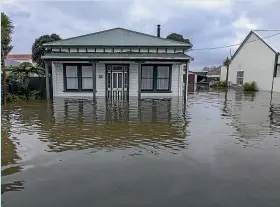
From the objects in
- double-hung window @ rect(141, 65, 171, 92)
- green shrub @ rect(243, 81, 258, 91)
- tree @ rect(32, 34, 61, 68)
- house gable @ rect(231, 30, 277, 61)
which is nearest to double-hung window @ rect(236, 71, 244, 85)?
house gable @ rect(231, 30, 277, 61)

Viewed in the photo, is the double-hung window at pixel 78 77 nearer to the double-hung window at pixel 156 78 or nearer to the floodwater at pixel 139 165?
the double-hung window at pixel 156 78

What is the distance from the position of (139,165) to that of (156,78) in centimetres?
1381

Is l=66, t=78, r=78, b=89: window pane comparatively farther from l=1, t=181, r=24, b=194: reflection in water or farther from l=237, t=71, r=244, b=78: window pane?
l=237, t=71, r=244, b=78: window pane

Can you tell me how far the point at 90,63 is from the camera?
17.5 metres

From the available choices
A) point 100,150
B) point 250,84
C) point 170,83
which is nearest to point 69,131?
point 100,150

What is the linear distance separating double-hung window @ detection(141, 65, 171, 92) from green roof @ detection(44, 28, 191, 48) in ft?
5.29

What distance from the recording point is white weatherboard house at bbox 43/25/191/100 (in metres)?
17.5

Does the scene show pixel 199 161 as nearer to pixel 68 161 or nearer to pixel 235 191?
pixel 235 191

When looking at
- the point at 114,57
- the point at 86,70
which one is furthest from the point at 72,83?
the point at 114,57

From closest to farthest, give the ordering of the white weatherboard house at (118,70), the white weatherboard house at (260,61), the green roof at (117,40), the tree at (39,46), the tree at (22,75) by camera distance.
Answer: the tree at (22,75)
the white weatherboard house at (118,70)
the green roof at (117,40)
the white weatherboard house at (260,61)
the tree at (39,46)

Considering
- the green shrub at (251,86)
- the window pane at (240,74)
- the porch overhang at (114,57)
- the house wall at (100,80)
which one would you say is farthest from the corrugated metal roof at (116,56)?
the window pane at (240,74)

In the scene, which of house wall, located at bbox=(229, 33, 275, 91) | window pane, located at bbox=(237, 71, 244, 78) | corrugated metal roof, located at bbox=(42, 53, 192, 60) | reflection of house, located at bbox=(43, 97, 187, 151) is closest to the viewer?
reflection of house, located at bbox=(43, 97, 187, 151)

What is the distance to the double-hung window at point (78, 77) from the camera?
17.8 m

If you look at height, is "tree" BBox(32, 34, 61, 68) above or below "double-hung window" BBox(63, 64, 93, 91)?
above
